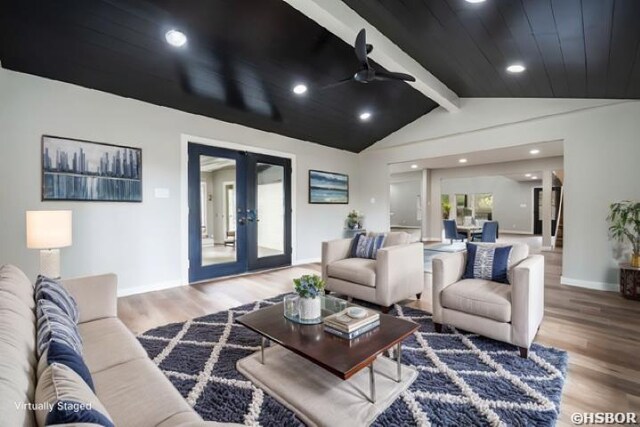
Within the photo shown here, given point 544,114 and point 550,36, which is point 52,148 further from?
point 544,114

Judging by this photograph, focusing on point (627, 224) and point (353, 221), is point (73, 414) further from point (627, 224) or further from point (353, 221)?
point (353, 221)

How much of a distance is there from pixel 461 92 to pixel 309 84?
2.59m

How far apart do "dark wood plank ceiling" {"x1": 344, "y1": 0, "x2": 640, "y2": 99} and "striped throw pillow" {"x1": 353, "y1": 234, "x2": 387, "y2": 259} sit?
7.29ft

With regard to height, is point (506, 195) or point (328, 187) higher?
point (506, 195)

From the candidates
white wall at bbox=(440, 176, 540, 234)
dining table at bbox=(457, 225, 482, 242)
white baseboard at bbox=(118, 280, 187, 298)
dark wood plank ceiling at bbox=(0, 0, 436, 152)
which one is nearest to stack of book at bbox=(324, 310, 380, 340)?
dark wood plank ceiling at bbox=(0, 0, 436, 152)

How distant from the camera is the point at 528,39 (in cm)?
270

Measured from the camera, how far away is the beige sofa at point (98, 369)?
0.78 meters

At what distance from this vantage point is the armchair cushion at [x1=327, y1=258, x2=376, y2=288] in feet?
10.6

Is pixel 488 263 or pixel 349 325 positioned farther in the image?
pixel 488 263

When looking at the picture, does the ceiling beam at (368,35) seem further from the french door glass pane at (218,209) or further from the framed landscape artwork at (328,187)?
the french door glass pane at (218,209)

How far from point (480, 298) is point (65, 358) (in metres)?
2.51

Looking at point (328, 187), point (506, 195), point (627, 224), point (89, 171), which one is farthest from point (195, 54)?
point (506, 195)

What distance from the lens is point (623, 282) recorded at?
143 inches

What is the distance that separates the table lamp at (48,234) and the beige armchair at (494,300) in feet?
10.5
